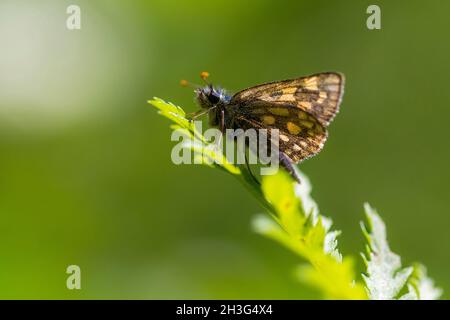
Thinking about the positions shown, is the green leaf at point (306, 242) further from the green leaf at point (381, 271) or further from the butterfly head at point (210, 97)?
the butterfly head at point (210, 97)

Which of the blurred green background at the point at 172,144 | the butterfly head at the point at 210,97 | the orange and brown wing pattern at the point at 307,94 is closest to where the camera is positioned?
the orange and brown wing pattern at the point at 307,94

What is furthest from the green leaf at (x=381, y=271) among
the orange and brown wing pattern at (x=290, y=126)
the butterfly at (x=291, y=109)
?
the butterfly at (x=291, y=109)

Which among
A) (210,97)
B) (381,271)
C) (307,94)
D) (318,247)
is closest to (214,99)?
(210,97)

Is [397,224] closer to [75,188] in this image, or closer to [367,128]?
[367,128]

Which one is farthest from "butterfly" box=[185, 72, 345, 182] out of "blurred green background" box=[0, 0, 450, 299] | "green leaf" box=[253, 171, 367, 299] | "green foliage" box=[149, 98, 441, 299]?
"green leaf" box=[253, 171, 367, 299]

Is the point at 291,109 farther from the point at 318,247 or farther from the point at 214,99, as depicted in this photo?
the point at 318,247

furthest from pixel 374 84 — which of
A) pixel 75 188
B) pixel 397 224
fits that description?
pixel 75 188
